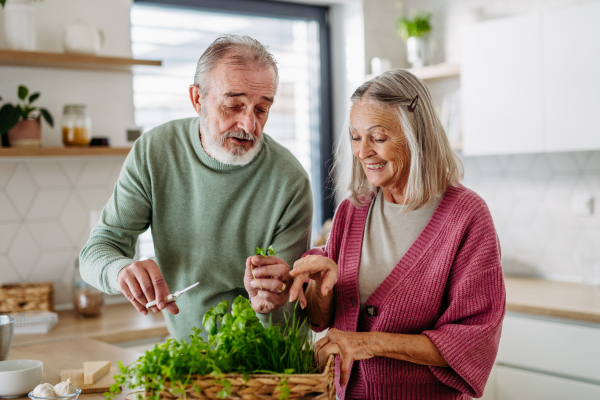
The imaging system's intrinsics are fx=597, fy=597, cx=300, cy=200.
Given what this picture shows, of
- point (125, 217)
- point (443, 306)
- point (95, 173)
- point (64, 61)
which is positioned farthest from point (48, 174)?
point (443, 306)

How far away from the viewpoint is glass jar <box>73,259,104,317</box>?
2600mm

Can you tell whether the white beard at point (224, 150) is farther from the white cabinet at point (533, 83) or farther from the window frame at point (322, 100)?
the window frame at point (322, 100)

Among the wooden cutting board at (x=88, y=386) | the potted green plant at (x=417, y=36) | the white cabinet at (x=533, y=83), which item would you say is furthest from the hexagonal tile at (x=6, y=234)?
the potted green plant at (x=417, y=36)

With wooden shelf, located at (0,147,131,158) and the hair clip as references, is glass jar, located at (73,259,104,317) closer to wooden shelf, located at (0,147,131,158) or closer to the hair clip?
wooden shelf, located at (0,147,131,158)

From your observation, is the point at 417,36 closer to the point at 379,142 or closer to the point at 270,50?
the point at 270,50

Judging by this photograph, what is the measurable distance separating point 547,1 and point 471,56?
0.51m

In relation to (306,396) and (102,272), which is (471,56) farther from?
(306,396)

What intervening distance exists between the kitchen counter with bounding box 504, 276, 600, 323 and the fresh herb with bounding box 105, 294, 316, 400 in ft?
5.61

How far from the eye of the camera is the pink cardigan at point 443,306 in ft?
4.55

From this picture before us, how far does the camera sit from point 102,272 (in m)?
1.52

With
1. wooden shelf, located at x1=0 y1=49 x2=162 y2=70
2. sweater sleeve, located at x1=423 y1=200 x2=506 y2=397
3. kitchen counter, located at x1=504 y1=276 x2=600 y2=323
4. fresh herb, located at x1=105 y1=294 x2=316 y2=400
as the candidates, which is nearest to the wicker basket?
wooden shelf, located at x1=0 y1=49 x2=162 y2=70

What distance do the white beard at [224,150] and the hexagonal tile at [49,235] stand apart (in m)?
1.46

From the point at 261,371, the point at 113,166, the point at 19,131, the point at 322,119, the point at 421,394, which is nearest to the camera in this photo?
the point at 261,371

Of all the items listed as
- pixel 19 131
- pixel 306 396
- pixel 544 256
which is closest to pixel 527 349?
pixel 544 256
